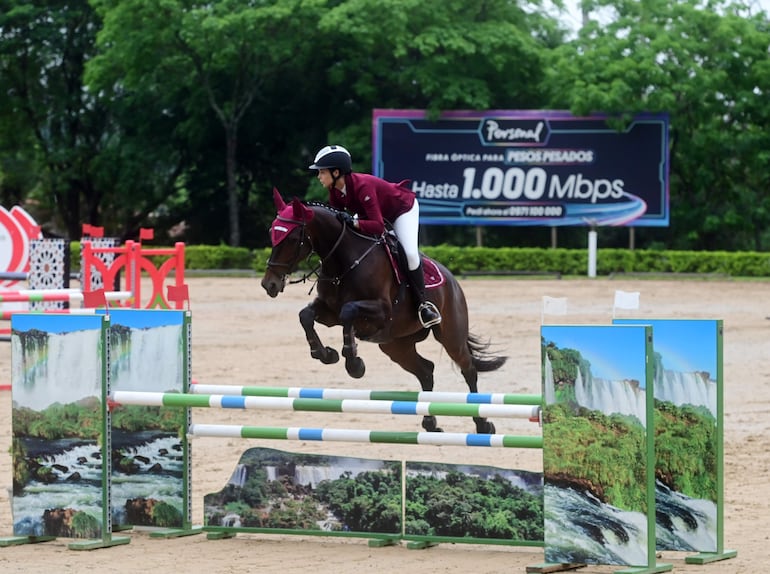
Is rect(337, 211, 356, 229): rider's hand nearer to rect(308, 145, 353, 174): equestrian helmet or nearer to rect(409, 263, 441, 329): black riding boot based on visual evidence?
rect(308, 145, 353, 174): equestrian helmet

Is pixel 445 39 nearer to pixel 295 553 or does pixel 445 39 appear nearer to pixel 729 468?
pixel 729 468

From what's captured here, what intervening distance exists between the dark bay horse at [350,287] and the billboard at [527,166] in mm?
18601

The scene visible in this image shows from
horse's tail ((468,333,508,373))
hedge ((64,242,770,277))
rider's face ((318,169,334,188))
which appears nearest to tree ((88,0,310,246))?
hedge ((64,242,770,277))

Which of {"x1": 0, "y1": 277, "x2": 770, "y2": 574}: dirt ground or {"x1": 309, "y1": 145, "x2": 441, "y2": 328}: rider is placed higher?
{"x1": 309, "y1": 145, "x2": 441, "y2": 328}: rider

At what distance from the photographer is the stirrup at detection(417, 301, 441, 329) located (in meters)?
6.94

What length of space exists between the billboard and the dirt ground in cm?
359

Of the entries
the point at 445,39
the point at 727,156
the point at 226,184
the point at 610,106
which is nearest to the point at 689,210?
the point at 727,156

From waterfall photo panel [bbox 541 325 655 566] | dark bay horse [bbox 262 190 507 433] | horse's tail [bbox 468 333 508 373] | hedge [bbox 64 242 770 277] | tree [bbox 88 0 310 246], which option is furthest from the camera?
tree [bbox 88 0 310 246]

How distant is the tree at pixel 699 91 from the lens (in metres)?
26.7

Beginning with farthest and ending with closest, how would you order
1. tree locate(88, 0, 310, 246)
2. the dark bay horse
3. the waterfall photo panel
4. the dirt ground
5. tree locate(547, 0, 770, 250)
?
tree locate(88, 0, 310, 246)
tree locate(547, 0, 770, 250)
the dark bay horse
the dirt ground
the waterfall photo panel

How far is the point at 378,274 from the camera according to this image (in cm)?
677

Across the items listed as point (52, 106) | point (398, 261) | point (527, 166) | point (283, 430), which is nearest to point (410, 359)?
point (398, 261)

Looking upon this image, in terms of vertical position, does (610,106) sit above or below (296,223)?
above

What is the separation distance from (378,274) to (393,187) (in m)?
0.64
